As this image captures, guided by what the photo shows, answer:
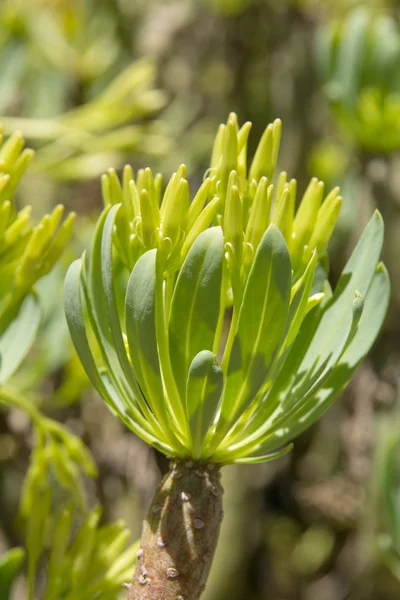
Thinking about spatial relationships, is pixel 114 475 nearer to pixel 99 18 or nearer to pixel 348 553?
pixel 348 553

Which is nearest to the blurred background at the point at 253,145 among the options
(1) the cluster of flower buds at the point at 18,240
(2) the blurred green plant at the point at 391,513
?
(2) the blurred green plant at the point at 391,513

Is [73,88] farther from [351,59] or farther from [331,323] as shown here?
[331,323]

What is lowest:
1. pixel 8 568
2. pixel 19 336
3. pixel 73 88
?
pixel 8 568

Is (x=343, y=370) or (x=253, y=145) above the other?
(x=253, y=145)

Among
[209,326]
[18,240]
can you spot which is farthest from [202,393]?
[18,240]

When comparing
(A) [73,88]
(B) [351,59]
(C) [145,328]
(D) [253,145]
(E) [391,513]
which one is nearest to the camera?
(C) [145,328]

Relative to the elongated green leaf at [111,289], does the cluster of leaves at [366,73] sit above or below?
above

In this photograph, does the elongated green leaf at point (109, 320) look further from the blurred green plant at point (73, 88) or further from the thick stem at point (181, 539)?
the blurred green plant at point (73, 88)

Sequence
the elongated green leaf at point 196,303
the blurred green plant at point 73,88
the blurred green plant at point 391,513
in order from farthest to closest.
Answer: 1. the blurred green plant at point 73,88
2. the blurred green plant at point 391,513
3. the elongated green leaf at point 196,303
